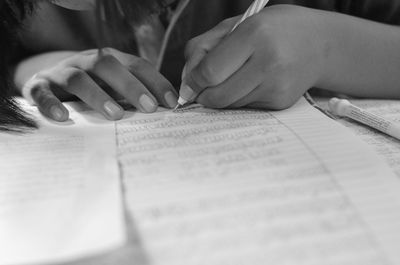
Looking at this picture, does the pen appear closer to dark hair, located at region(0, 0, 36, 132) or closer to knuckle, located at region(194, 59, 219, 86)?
knuckle, located at region(194, 59, 219, 86)

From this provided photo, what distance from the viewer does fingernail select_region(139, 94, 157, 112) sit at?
413 mm

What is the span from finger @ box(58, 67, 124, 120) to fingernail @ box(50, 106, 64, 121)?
31 mm

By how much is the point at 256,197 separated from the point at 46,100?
27cm

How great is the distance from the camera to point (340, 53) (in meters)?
0.45

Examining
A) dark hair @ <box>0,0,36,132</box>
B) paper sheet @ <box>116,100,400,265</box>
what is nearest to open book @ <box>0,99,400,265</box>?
paper sheet @ <box>116,100,400,265</box>

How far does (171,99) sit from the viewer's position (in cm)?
42

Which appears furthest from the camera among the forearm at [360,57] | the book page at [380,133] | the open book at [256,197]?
the forearm at [360,57]

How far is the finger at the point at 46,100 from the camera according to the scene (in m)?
0.41

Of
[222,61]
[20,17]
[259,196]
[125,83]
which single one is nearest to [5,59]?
[20,17]

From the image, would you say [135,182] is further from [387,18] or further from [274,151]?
[387,18]

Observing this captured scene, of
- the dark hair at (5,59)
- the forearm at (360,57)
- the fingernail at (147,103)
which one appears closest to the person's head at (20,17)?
the dark hair at (5,59)

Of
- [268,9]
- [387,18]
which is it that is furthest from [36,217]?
[387,18]

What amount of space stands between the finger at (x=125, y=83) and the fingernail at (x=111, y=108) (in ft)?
0.07

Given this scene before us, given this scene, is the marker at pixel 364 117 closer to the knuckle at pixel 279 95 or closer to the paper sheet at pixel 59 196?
the knuckle at pixel 279 95
